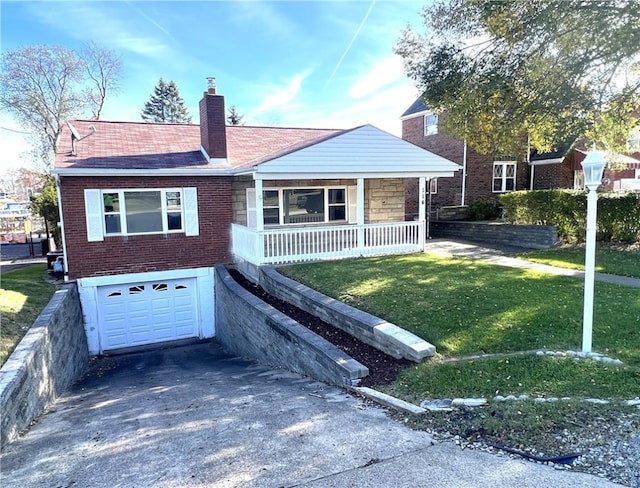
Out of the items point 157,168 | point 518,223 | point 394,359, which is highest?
point 157,168

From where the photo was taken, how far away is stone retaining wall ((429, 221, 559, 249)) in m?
14.6

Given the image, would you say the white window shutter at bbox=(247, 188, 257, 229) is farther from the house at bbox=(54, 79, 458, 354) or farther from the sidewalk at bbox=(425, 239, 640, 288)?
Result: the sidewalk at bbox=(425, 239, 640, 288)

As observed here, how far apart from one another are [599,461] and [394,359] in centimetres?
297

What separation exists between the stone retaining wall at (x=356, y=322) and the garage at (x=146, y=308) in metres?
4.02

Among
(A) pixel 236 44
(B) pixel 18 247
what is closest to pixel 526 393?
(A) pixel 236 44

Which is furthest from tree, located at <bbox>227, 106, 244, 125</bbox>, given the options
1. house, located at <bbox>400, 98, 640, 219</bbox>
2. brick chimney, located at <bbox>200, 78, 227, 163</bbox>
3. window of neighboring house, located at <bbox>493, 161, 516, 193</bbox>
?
brick chimney, located at <bbox>200, 78, 227, 163</bbox>

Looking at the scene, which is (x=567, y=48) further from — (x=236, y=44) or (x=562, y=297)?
(x=236, y=44)

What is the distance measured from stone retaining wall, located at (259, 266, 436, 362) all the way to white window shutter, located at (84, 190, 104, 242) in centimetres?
539

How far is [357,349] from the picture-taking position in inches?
259

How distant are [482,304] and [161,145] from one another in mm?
11937

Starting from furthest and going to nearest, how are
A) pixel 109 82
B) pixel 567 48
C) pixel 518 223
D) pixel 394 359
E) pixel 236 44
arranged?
pixel 109 82 → pixel 518 223 → pixel 236 44 → pixel 567 48 → pixel 394 359

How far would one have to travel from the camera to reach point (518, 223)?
1645 cm

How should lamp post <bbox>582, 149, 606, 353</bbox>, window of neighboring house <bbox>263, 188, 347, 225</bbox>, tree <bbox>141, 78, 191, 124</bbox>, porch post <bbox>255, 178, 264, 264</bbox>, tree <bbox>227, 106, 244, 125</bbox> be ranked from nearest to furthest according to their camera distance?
lamp post <bbox>582, 149, 606, 353</bbox>, porch post <bbox>255, 178, 264, 264</bbox>, window of neighboring house <bbox>263, 188, 347, 225</bbox>, tree <bbox>227, 106, 244, 125</bbox>, tree <bbox>141, 78, 191, 124</bbox>

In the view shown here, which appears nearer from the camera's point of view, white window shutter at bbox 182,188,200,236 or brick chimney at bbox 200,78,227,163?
white window shutter at bbox 182,188,200,236
